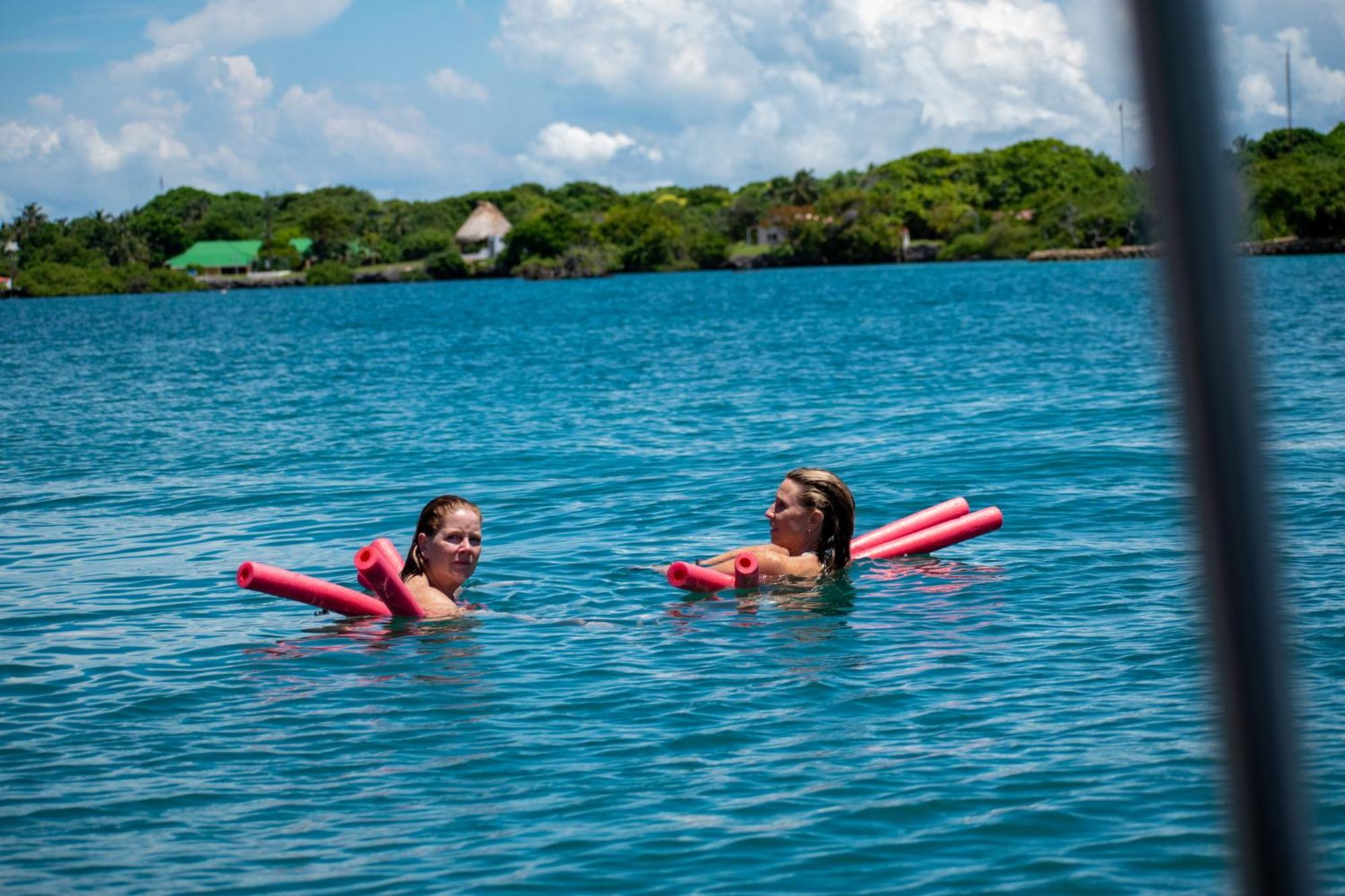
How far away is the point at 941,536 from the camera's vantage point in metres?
10.9

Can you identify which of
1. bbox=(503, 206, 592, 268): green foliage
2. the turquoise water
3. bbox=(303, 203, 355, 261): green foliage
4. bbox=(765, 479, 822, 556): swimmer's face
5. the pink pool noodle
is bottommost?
the turquoise water

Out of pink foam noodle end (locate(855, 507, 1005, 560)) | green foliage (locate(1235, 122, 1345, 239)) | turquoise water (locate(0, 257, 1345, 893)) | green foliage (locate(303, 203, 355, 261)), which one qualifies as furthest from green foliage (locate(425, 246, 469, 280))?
pink foam noodle end (locate(855, 507, 1005, 560))

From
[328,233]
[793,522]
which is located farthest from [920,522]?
[328,233]

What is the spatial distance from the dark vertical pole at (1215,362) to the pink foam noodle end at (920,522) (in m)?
9.74

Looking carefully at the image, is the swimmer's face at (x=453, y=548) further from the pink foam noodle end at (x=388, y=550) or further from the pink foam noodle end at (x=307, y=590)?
the pink foam noodle end at (x=307, y=590)

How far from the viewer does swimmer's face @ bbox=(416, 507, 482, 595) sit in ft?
30.4

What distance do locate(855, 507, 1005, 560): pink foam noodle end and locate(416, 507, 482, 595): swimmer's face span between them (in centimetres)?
310

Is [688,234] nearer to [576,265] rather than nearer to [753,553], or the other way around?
[576,265]

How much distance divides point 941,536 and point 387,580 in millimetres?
4433

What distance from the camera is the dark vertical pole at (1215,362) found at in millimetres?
1261

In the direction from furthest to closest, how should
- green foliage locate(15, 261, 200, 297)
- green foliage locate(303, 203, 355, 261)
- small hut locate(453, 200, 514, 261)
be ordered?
1. small hut locate(453, 200, 514, 261)
2. green foliage locate(303, 203, 355, 261)
3. green foliage locate(15, 261, 200, 297)

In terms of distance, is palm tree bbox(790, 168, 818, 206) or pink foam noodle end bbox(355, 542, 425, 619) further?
palm tree bbox(790, 168, 818, 206)

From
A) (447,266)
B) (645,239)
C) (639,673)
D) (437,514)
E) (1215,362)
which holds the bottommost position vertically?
(639,673)

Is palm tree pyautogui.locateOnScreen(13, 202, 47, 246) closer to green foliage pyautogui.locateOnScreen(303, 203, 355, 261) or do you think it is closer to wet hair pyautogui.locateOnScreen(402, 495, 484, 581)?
green foliage pyautogui.locateOnScreen(303, 203, 355, 261)
